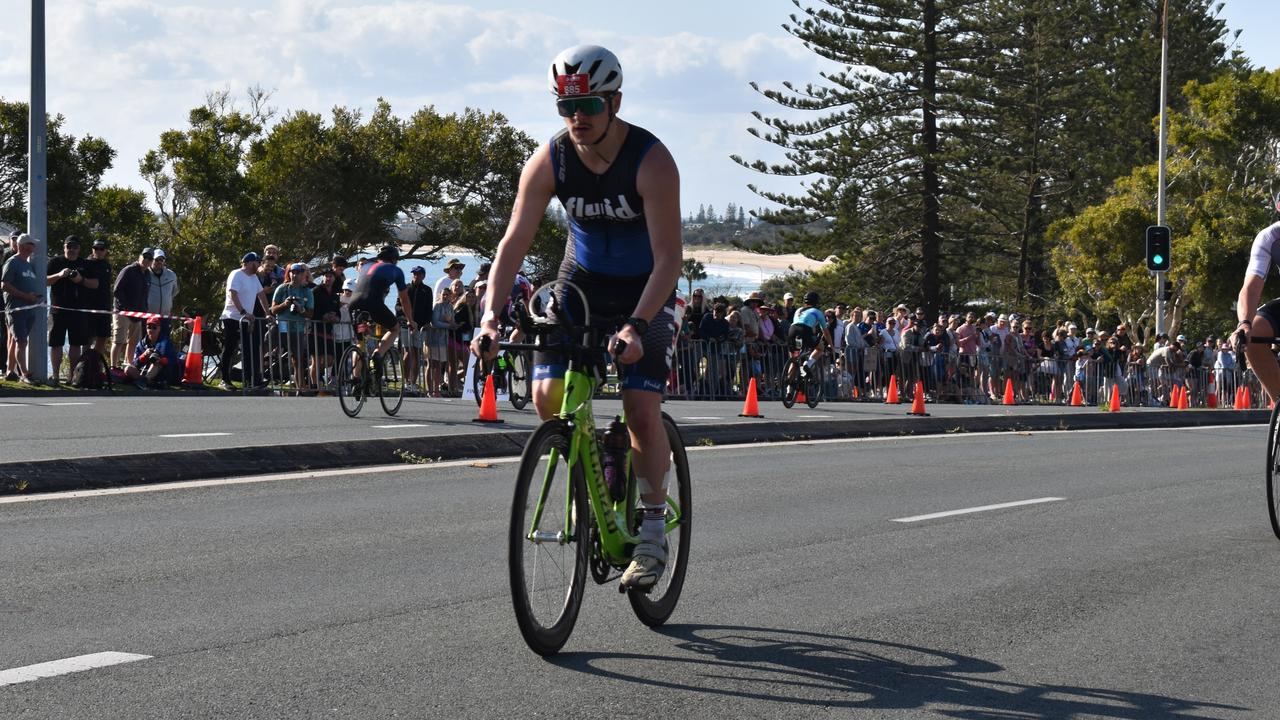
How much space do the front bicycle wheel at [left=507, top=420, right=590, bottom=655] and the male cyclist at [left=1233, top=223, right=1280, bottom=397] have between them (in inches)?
195

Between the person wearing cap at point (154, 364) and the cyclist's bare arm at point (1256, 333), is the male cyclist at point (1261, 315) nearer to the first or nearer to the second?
the cyclist's bare arm at point (1256, 333)

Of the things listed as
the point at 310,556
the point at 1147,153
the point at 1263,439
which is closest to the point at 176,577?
the point at 310,556

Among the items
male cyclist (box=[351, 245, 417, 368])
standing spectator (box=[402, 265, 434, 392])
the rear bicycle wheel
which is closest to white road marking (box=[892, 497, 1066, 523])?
male cyclist (box=[351, 245, 417, 368])

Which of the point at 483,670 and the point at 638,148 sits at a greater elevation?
the point at 638,148

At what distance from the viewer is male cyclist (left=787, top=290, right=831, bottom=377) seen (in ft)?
77.8

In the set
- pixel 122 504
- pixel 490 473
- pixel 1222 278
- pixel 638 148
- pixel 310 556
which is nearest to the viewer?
pixel 638 148

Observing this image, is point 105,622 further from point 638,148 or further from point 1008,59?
point 1008,59

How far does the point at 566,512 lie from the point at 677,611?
114 cm

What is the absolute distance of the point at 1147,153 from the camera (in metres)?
66.7

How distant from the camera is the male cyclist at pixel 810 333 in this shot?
77.8ft

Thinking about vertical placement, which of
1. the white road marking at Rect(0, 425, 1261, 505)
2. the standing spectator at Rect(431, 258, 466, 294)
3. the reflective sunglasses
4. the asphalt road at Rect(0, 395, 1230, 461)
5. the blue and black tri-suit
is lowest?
the white road marking at Rect(0, 425, 1261, 505)

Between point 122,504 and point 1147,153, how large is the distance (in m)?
62.8

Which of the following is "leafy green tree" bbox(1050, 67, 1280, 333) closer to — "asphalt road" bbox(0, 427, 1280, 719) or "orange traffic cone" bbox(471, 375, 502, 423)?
"orange traffic cone" bbox(471, 375, 502, 423)

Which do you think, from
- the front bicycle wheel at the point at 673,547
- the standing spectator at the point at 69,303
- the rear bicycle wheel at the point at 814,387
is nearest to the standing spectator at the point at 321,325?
the standing spectator at the point at 69,303
